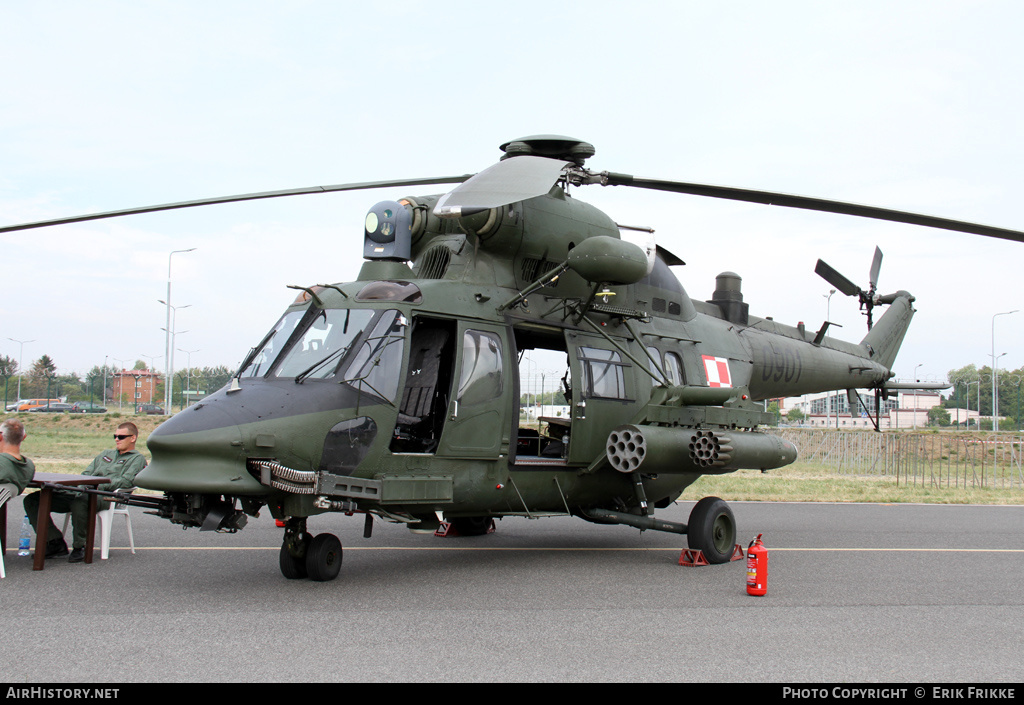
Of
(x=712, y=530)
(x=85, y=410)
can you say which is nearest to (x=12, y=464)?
(x=712, y=530)

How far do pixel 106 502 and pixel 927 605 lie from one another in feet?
26.4

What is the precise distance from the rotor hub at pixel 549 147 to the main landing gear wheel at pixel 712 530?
4153 millimetres

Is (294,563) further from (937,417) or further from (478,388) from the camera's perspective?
(937,417)

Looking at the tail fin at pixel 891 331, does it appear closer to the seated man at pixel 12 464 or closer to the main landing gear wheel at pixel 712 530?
the main landing gear wheel at pixel 712 530

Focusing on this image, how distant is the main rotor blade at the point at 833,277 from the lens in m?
14.2

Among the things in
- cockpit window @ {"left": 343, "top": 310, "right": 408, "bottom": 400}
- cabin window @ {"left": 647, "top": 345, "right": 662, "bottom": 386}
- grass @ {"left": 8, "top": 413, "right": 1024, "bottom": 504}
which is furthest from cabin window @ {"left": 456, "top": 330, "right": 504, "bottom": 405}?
grass @ {"left": 8, "top": 413, "right": 1024, "bottom": 504}

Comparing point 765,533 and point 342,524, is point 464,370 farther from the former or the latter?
point 765,533

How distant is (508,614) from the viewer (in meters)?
6.40

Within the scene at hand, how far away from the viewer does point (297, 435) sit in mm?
6957

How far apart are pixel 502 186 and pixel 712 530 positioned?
474 centimetres

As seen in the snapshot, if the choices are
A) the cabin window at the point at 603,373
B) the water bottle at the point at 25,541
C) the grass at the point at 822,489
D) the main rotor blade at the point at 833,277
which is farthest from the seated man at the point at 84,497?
the main rotor blade at the point at 833,277

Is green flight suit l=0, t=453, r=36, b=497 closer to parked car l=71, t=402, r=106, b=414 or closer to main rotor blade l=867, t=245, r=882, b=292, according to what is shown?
main rotor blade l=867, t=245, r=882, b=292

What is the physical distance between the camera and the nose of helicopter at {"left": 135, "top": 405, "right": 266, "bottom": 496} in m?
6.56
